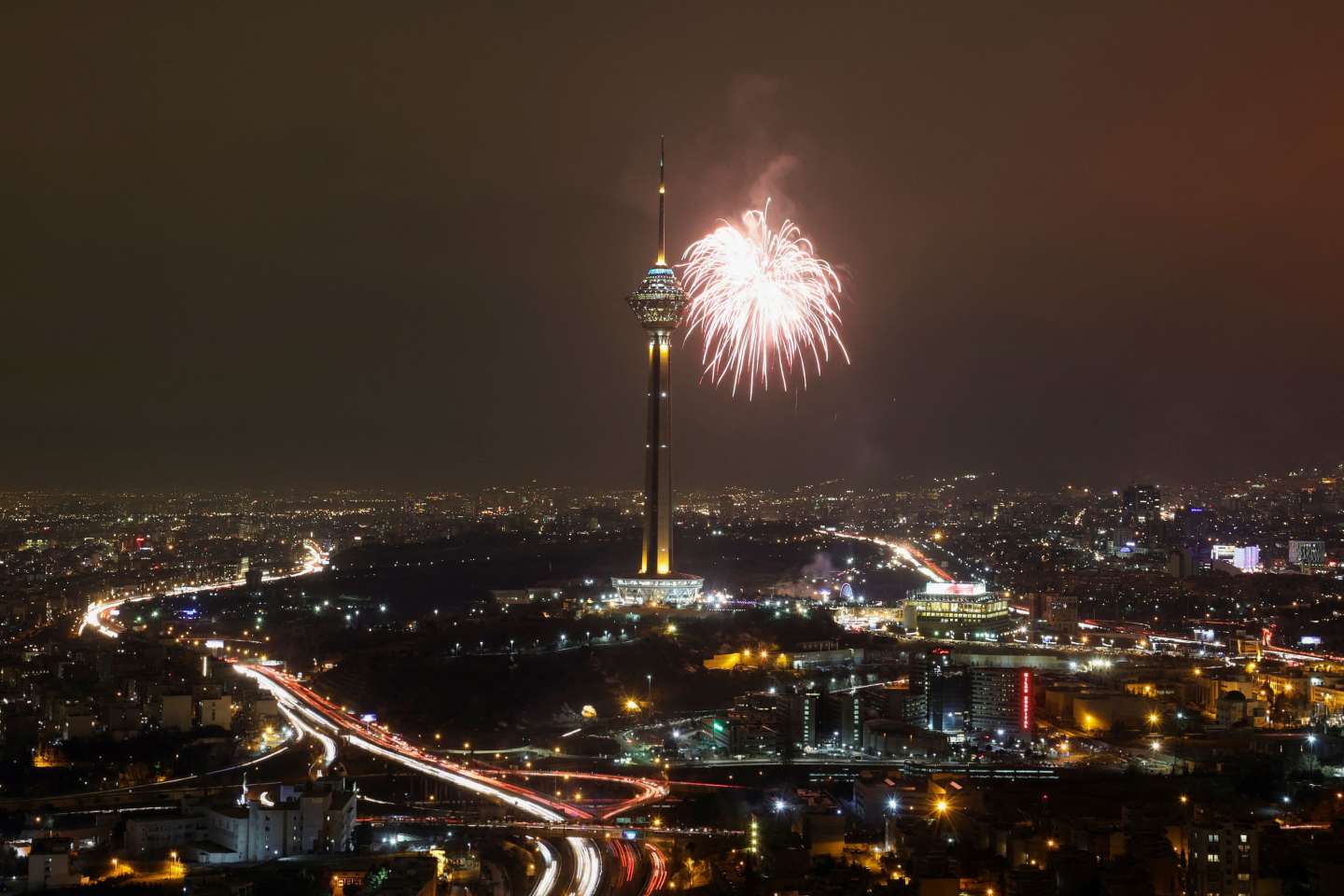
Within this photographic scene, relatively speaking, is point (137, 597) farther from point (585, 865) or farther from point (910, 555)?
point (585, 865)

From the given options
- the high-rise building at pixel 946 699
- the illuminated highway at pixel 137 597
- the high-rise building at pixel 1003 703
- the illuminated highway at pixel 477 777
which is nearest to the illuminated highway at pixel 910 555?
the illuminated highway at pixel 137 597

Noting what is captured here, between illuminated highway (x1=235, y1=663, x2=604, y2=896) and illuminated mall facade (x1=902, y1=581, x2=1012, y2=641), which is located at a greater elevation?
illuminated mall facade (x1=902, y1=581, x2=1012, y2=641)

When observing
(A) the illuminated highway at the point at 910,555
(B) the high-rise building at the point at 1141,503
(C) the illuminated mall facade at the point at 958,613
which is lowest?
(C) the illuminated mall facade at the point at 958,613

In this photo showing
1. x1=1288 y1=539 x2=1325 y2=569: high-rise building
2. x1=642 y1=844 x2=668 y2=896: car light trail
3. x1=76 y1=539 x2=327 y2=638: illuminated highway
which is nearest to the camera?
x1=642 y1=844 x2=668 y2=896: car light trail

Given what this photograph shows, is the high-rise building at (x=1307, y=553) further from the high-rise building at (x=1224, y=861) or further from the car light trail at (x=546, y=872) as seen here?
the car light trail at (x=546, y=872)

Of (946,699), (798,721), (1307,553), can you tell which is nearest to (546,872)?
(798,721)

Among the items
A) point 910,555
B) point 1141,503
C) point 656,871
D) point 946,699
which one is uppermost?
point 1141,503

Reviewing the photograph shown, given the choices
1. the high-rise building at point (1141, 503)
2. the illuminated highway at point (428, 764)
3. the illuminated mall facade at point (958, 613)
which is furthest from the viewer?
the high-rise building at point (1141, 503)

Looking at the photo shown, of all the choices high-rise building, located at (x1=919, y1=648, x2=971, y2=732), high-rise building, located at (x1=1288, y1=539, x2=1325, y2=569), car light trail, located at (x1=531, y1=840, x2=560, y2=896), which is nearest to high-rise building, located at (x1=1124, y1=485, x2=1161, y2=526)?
high-rise building, located at (x1=1288, y1=539, x2=1325, y2=569)

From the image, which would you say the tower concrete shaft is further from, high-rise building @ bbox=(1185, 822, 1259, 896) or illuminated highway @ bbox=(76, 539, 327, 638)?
high-rise building @ bbox=(1185, 822, 1259, 896)
